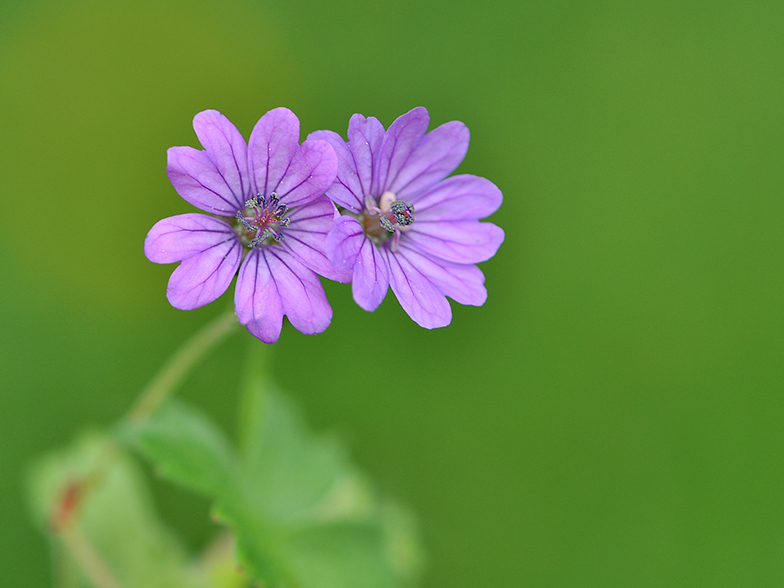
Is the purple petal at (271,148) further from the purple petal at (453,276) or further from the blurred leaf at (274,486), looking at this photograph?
the blurred leaf at (274,486)

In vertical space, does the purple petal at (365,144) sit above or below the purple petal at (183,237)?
above

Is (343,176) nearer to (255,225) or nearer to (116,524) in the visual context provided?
(255,225)

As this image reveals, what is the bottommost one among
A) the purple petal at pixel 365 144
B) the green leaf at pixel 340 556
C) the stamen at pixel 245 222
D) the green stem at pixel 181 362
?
the green leaf at pixel 340 556

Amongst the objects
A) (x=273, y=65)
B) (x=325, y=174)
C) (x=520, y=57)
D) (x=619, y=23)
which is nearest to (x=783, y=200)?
(x=619, y=23)

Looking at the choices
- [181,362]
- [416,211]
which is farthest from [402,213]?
[181,362]

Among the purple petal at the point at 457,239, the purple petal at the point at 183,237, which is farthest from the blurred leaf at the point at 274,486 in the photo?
the purple petal at the point at 457,239

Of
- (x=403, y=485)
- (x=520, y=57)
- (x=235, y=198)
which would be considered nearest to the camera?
(x=235, y=198)

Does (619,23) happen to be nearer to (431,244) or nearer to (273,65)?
(273,65)
